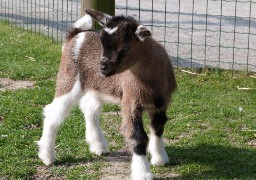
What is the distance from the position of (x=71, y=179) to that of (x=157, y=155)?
2.81ft

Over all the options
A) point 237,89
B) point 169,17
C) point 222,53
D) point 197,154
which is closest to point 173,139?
point 197,154

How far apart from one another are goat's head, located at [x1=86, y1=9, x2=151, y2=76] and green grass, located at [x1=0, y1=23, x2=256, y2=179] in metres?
1.12

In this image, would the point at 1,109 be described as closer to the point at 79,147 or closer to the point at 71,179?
the point at 79,147

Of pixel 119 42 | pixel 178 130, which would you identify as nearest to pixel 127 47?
pixel 119 42

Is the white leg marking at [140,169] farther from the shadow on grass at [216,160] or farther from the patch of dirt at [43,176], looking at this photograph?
the patch of dirt at [43,176]

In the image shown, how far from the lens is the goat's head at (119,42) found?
17.3 ft

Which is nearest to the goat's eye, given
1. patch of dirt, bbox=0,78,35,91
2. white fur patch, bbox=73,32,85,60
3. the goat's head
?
the goat's head

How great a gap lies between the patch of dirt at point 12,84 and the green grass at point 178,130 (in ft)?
0.46

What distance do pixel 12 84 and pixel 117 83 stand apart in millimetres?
3277

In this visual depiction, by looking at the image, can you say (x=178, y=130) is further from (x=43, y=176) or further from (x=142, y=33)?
(x=142, y=33)

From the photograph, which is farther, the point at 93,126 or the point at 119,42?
the point at 93,126

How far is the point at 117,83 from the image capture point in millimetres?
5867

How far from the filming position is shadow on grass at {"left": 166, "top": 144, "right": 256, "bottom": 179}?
5699 millimetres

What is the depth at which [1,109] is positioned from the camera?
24.5 ft
